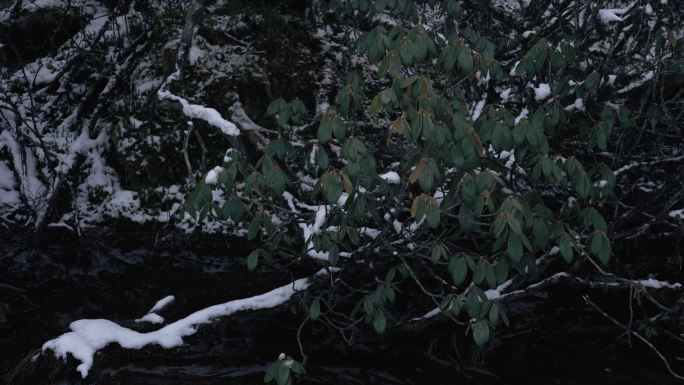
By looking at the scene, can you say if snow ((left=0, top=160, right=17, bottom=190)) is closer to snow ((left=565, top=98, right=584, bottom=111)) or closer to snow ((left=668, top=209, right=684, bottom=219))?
snow ((left=565, top=98, right=584, bottom=111))

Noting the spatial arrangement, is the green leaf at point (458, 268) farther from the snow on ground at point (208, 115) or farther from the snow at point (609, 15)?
the snow at point (609, 15)

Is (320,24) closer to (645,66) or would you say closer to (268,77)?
(268,77)

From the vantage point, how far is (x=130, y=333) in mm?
4539

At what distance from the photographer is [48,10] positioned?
798 cm

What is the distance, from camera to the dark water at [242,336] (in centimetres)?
464

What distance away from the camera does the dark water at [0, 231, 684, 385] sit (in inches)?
183

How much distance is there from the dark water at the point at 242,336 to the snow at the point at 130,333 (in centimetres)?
8

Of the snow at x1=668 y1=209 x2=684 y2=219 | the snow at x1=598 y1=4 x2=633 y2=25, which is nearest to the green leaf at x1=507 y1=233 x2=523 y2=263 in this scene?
the snow at x1=598 y1=4 x2=633 y2=25

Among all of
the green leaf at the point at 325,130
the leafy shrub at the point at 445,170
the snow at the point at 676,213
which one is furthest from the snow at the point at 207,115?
the snow at the point at 676,213

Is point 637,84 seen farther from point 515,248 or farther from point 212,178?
point 212,178

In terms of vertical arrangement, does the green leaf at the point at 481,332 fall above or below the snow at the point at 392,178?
below

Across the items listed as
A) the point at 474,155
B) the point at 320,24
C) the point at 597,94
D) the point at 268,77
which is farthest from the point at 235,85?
the point at 474,155

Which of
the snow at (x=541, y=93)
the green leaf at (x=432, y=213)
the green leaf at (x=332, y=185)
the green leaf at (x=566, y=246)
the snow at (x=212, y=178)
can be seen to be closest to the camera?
the green leaf at (x=432, y=213)

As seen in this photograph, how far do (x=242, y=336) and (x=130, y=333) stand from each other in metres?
0.97
